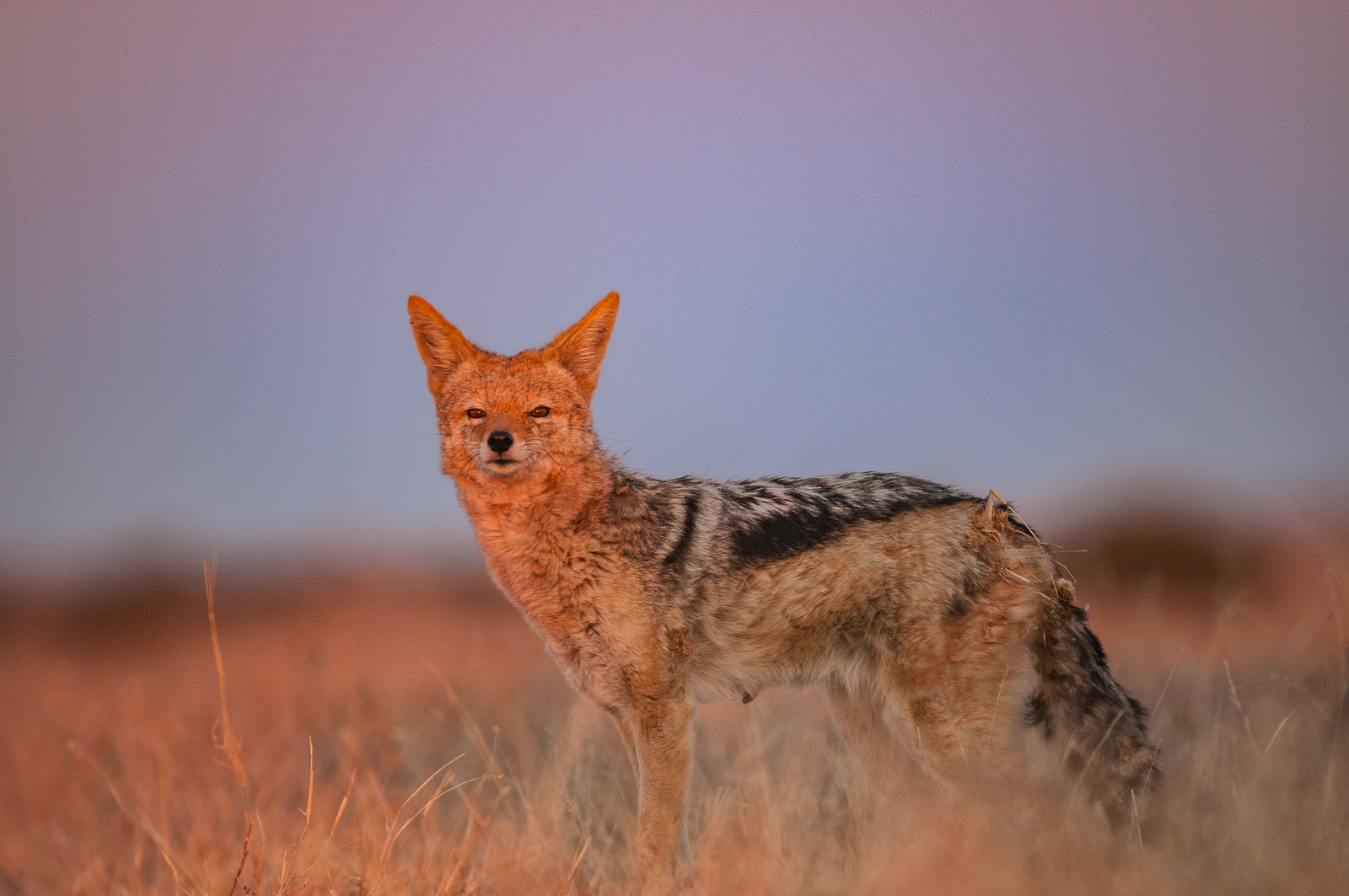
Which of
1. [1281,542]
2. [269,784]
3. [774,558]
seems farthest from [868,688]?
[1281,542]

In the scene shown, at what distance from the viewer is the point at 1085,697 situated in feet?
14.8

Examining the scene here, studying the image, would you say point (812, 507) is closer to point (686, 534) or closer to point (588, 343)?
point (686, 534)

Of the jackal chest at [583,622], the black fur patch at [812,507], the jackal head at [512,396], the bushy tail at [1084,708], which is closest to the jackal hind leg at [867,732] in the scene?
the bushy tail at [1084,708]

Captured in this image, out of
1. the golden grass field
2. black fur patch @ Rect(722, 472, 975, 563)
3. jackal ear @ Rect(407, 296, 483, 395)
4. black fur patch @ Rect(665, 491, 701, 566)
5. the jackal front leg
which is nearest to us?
the golden grass field

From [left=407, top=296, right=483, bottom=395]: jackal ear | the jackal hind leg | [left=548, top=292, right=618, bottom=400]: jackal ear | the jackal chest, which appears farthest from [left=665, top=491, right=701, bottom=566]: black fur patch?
[left=407, top=296, right=483, bottom=395]: jackal ear

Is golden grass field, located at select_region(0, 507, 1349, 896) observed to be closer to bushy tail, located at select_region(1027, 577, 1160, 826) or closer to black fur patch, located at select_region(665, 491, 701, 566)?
bushy tail, located at select_region(1027, 577, 1160, 826)

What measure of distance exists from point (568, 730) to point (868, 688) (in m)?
2.33

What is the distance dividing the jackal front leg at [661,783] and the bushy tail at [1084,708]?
1836mm

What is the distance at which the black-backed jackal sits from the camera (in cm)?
430

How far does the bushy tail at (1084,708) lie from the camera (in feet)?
14.2

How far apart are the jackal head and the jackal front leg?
1.33 metres

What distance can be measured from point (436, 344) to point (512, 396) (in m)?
0.68

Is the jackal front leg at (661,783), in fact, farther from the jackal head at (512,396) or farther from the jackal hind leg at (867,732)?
the jackal head at (512,396)

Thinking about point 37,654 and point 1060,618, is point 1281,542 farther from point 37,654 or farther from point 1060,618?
point 37,654
